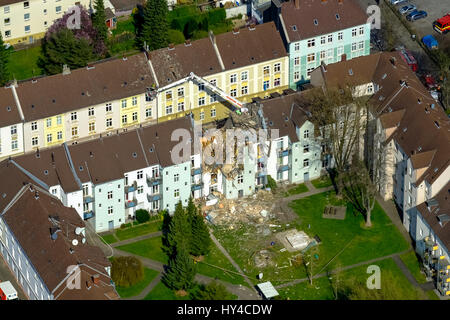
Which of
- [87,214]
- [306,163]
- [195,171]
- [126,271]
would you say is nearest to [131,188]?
[87,214]

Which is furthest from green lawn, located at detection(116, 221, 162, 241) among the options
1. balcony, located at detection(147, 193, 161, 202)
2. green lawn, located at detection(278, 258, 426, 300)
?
green lawn, located at detection(278, 258, 426, 300)

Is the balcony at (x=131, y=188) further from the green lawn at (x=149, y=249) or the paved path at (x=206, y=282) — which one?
the paved path at (x=206, y=282)

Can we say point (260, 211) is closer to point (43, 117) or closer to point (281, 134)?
point (281, 134)

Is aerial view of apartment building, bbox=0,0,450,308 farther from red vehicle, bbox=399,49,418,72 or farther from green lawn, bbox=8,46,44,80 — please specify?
red vehicle, bbox=399,49,418,72

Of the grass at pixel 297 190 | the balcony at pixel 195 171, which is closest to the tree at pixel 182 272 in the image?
the balcony at pixel 195 171

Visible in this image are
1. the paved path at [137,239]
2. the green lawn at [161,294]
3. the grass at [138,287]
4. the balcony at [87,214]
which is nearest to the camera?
the green lawn at [161,294]

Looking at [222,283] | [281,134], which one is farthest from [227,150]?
[222,283]
